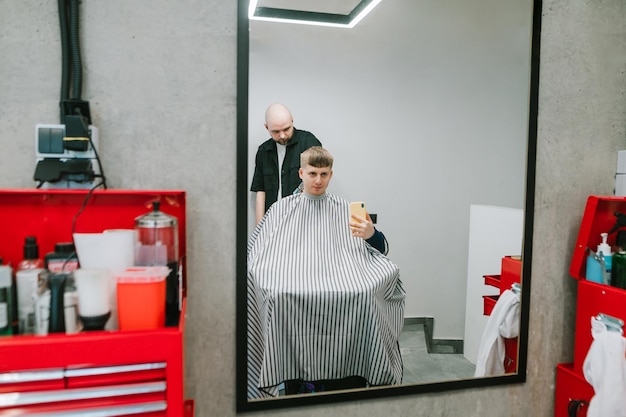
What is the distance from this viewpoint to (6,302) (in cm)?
100

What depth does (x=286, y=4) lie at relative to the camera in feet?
4.69

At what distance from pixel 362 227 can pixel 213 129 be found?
641 mm

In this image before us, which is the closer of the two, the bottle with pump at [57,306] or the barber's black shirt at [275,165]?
the bottle with pump at [57,306]

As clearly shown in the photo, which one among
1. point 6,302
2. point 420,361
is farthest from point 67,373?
point 420,361

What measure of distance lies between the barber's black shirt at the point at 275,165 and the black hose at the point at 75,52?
1.88ft

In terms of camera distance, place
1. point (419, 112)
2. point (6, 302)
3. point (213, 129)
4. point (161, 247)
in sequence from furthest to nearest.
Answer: point (419, 112) < point (213, 129) < point (161, 247) < point (6, 302)

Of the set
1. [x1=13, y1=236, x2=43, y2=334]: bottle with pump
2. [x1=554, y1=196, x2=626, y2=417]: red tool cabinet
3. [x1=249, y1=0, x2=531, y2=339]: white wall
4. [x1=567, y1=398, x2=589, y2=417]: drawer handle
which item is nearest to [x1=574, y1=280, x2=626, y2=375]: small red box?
[x1=554, y1=196, x2=626, y2=417]: red tool cabinet

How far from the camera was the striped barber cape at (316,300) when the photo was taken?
4.84 ft

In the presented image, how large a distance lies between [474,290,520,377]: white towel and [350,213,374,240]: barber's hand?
2.18 ft

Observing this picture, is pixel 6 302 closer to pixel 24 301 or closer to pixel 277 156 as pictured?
pixel 24 301

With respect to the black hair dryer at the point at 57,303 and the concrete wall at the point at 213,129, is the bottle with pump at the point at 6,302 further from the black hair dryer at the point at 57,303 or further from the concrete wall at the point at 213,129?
the concrete wall at the point at 213,129

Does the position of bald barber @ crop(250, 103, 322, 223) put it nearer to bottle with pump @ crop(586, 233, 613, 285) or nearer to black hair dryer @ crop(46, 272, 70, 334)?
black hair dryer @ crop(46, 272, 70, 334)

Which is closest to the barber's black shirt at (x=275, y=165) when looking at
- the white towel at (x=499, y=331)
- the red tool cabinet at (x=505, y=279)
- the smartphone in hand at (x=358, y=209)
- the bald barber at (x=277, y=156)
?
the bald barber at (x=277, y=156)

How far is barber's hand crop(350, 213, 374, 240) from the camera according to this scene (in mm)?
1552
